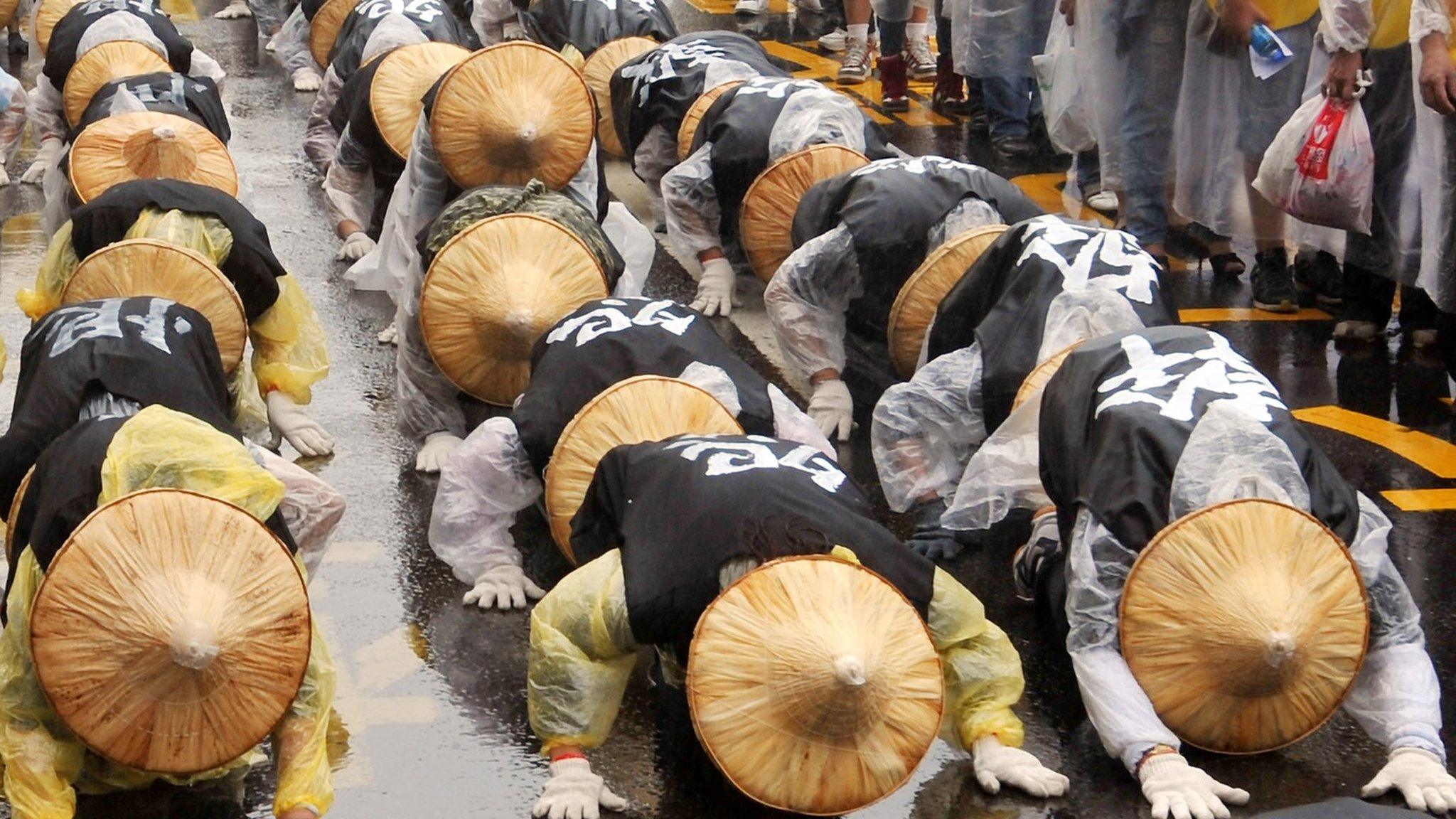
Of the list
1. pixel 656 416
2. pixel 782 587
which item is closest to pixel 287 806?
pixel 782 587

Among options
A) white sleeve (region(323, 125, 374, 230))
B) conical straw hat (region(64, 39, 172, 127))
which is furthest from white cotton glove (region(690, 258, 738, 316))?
conical straw hat (region(64, 39, 172, 127))

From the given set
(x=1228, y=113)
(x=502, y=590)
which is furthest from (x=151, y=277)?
(x=1228, y=113)

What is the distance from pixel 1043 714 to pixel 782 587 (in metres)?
1.20

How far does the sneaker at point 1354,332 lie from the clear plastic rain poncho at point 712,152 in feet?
6.60

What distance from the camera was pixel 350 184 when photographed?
29.4 feet

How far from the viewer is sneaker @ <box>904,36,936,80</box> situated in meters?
12.4

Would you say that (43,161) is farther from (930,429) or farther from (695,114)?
(930,429)

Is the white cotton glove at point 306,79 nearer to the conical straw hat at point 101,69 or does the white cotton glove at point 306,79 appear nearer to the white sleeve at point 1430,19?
the conical straw hat at point 101,69

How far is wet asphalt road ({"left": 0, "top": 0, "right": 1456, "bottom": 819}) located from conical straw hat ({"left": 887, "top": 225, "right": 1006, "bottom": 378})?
0.48 metres

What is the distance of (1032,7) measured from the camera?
10.5 metres

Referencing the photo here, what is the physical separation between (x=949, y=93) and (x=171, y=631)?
28.2ft

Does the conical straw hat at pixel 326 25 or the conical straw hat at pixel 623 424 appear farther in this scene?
the conical straw hat at pixel 326 25

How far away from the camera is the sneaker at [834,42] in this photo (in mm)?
13250

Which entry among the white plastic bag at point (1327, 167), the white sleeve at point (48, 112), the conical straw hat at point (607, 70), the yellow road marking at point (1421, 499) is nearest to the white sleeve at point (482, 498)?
the yellow road marking at point (1421, 499)
